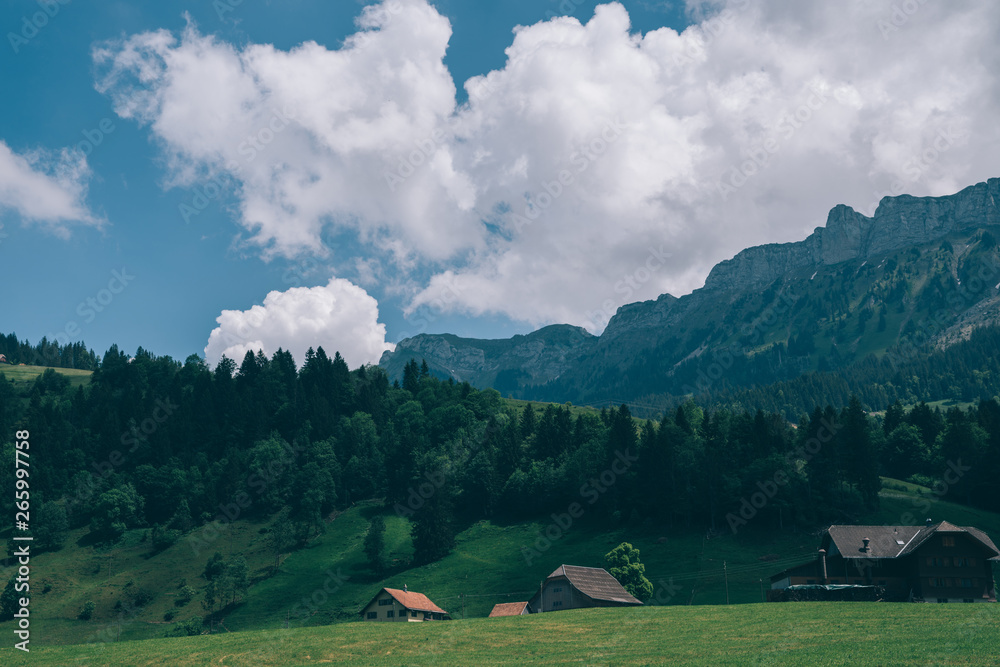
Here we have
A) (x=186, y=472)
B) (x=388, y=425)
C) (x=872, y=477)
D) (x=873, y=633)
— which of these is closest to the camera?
(x=873, y=633)

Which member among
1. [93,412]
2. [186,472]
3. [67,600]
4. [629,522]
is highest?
[93,412]

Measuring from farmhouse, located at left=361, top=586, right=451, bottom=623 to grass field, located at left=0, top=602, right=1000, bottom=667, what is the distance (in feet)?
81.2

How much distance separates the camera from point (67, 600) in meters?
115

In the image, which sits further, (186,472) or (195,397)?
(195,397)

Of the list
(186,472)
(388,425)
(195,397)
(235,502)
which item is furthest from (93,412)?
(388,425)

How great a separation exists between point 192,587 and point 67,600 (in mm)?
18009

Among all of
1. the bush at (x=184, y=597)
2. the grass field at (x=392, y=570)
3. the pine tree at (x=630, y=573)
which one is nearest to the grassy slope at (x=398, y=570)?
the grass field at (x=392, y=570)

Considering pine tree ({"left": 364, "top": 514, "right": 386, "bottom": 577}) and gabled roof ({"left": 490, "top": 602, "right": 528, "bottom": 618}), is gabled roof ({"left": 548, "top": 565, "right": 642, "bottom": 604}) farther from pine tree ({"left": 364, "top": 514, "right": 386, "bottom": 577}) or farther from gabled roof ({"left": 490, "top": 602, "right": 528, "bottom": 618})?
pine tree ({"left": 364, "top": 514, "right": 386, "bottom": 577})

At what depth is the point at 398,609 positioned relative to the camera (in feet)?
294

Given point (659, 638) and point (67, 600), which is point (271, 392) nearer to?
point (67, 600)

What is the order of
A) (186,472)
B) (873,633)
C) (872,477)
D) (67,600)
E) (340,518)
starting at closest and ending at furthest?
(873,633)
(67,600)
(872,477)
(340,518)
(186,472)

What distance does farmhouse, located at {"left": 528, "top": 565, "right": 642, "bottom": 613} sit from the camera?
86.4 meters

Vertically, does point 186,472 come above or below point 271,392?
below

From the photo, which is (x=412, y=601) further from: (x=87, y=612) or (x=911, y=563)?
(x=911, y=563)
